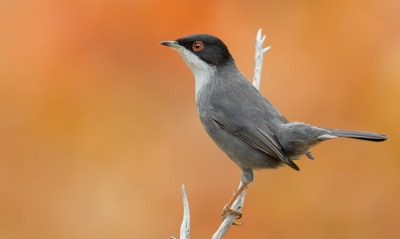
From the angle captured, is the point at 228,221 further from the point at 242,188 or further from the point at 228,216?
the point at 242,188

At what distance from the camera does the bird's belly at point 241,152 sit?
4.64m

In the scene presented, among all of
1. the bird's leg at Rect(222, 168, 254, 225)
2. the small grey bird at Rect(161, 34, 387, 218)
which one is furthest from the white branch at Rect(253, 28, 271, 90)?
the bird's leg at Rect(222, 168, 254, 225)

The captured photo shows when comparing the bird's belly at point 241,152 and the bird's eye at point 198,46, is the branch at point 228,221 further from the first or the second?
the bird's eye at point 198,46

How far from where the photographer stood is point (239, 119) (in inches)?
184

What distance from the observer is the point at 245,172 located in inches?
188

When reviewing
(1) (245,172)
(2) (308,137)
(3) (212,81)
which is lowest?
(1) (245,172)

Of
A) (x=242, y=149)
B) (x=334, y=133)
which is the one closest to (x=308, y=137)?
(x=334, y=133)

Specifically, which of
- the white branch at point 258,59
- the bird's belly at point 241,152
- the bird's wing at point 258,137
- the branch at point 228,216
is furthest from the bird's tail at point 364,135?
the white branch at point 258,59

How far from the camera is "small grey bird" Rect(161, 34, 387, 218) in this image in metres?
4.55

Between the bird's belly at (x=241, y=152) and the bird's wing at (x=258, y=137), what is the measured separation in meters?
0.04

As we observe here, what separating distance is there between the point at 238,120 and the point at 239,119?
0.04 ft

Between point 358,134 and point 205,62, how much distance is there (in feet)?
4.86

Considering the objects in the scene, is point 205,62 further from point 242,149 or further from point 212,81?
point 242,149

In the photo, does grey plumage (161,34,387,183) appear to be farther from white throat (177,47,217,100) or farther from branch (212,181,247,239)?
branch (212,181,247,239)
